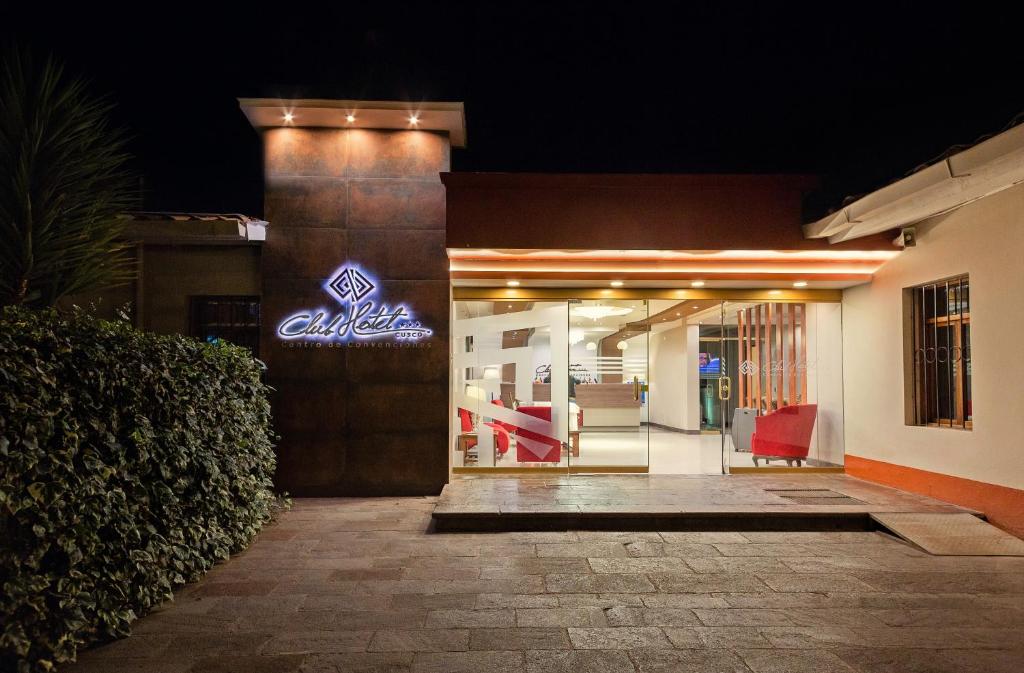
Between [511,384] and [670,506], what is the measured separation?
3.00 m

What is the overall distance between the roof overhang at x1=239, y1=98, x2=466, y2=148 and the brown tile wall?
151 mm

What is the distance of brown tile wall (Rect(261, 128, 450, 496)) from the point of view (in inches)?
325

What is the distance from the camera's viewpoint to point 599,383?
9.59m

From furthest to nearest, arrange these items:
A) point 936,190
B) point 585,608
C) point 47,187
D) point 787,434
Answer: point 787,434, point 936,190, point 47,187, point 585,608

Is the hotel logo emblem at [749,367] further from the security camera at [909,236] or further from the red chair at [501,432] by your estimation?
the red chair at [501,432]

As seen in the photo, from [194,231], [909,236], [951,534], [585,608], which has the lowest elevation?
[585,608]

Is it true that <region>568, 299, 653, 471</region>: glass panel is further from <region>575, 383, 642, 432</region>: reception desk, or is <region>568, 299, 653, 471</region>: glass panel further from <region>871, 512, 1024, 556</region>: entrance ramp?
<region>871, 512, 1024, 556</region>: entrance ramp

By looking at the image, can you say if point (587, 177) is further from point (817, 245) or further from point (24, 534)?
point (24, 534)

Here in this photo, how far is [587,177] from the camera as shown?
313 inches

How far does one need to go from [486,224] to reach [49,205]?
175 inches

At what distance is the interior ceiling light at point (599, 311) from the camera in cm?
946

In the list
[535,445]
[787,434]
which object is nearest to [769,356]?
[787,434]

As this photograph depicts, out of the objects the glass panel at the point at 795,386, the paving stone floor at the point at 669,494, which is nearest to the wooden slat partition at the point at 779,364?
the glass panel at the point at 795,386

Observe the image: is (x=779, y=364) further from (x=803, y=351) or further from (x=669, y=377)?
(x=669, y=377)
